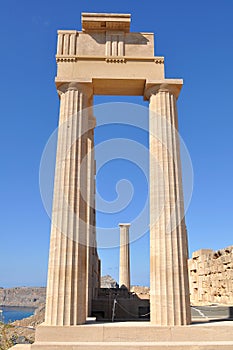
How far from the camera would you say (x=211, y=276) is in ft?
70.5

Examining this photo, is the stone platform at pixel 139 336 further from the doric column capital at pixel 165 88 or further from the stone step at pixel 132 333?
the doric column capital at pixel 165 88

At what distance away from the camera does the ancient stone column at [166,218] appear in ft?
37.2

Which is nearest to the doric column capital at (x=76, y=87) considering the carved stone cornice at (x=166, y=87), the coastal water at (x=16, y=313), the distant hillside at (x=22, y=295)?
the carved stone cornice at (x=166, y=87)

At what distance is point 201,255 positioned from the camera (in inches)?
925

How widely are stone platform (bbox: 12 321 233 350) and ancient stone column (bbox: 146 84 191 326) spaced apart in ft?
1.63

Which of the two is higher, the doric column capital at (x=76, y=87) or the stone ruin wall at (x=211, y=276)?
the doric column capital at (x=76, y=87)

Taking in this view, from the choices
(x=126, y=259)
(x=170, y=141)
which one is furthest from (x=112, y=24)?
(x=126, y=259)

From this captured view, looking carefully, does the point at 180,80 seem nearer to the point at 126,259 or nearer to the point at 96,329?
the point at 96,329

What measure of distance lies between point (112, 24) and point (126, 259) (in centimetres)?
2549

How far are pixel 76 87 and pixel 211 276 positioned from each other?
49.2ft

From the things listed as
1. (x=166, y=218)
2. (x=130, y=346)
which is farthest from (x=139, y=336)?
(x=166, y=218)

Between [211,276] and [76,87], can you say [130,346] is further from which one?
[211,276]

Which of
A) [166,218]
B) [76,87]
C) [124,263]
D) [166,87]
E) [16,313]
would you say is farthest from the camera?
[16,313]

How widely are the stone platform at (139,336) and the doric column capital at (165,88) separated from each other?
8832 mm
